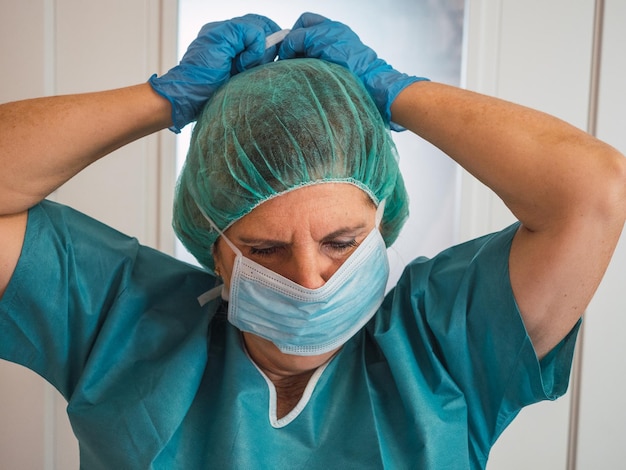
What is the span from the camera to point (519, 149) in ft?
3.34

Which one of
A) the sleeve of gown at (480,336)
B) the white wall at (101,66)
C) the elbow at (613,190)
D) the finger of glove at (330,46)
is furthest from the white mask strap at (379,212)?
the white wall at (101,66)

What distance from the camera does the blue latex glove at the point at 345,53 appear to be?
45.9 inches

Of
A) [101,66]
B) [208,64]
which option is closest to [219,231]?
[208,64]

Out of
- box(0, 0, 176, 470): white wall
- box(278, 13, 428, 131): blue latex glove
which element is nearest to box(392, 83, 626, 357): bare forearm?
box(278, 13, 428, 131): blue latex glove

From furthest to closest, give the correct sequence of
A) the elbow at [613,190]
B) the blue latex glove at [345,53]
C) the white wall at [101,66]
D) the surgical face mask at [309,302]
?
the white wall at [101,66]
the blue latex glove at [345,53]
the surgical face mask at [309,302]
the elbow at [613,190]

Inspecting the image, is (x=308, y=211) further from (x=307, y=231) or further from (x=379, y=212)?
(x=379, y=212)

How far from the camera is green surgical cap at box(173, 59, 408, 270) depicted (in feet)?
3.39

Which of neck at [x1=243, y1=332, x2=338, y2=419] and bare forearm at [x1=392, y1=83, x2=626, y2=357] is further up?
bare forearm at [x1=392, y1=83, x2=626, y2=357]

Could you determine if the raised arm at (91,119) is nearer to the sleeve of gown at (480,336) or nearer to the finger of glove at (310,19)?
the finger of glove at (310,19)

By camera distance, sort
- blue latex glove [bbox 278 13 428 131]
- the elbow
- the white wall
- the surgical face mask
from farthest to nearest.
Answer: the white wall
blue latex glove [bbox 278 13 428 131]
the surgical face mask
the elbow

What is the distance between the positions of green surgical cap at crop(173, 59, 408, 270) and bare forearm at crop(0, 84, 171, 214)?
0.37ft

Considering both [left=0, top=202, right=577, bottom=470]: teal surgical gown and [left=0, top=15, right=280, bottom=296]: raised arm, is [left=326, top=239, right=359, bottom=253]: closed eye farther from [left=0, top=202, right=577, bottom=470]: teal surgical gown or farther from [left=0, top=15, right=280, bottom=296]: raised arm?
[left=0, top=15, right=280, bottom=296]: raised arm

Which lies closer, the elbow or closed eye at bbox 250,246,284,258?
the elbow

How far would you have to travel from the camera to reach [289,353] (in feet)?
3.71
